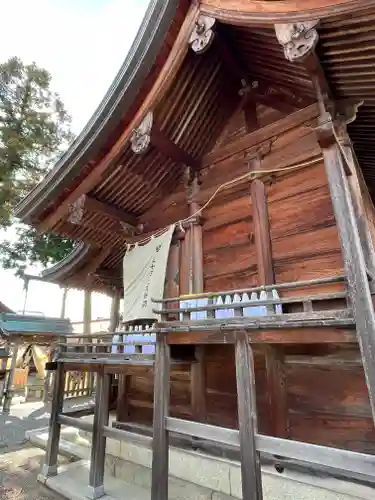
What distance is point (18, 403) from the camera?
44.7 ft

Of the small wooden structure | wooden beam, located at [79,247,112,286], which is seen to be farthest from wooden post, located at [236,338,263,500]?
the small wooden structure

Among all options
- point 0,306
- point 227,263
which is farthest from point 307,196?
point 0,306

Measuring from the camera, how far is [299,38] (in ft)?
9.93

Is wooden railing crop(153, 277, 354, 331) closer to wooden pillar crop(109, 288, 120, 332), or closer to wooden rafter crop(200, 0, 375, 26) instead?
wooden rafter crop(200, 0, 375, 26)

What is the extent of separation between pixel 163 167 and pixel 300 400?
15.0 ft

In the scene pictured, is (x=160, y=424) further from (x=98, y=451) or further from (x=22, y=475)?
(x=22, y=475)

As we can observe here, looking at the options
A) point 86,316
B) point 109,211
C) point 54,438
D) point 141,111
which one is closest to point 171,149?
point 141,111

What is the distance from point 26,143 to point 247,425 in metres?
18.0

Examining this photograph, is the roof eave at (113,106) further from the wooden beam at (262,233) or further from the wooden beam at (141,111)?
the wooden beam at (262,233)

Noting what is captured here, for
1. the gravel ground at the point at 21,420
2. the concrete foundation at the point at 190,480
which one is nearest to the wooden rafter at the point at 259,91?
the concrete foundation at the point at 190,480

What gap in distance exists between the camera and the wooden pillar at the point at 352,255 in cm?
252

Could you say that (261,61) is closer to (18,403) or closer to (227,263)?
(227,263)

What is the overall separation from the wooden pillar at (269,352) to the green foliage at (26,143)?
47.1 ft

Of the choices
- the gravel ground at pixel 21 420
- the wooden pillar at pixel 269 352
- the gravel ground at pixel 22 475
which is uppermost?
the wooden pillar at pixel 269 352
